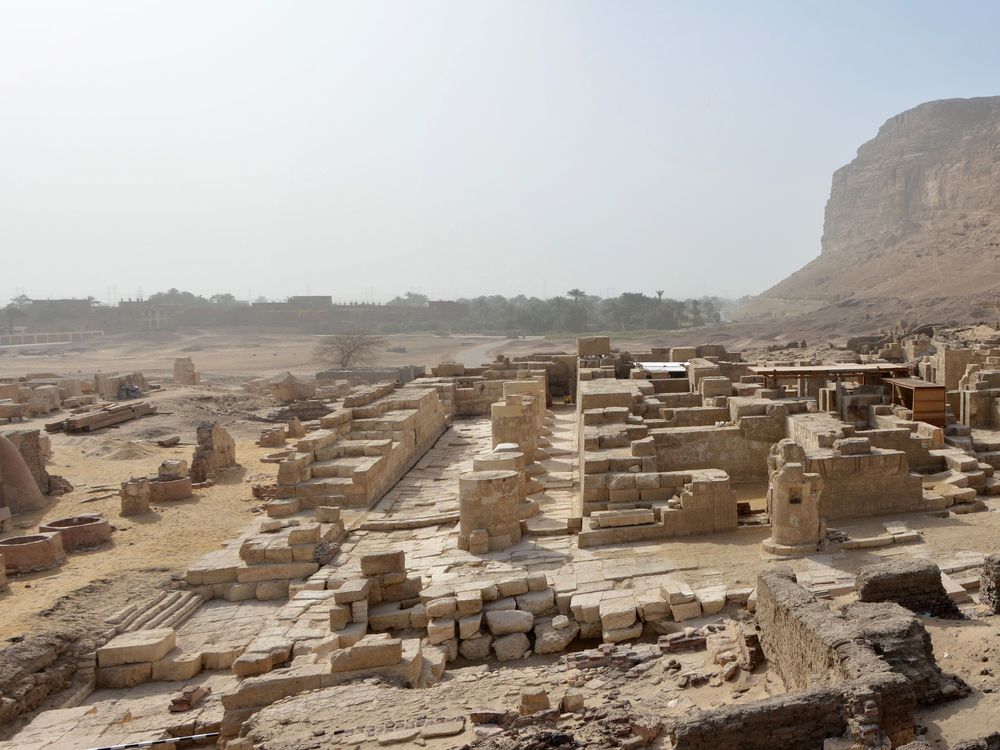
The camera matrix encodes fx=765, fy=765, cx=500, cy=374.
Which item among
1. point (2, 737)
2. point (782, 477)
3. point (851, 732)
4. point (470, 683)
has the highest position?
point (782, 477)

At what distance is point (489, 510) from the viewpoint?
10500mm

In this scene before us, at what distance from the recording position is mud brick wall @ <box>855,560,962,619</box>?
6.73m

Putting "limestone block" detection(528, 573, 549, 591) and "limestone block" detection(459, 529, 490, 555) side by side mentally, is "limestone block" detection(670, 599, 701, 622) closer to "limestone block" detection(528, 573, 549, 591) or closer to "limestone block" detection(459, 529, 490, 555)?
"limestone block" detection(528, 573, 549, 591)

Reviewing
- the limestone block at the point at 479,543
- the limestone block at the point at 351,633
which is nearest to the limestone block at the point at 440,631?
the limestone block at the point at 351,633

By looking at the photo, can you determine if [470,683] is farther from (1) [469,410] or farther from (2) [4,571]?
(1) [469,410]

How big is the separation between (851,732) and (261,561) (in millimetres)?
8035

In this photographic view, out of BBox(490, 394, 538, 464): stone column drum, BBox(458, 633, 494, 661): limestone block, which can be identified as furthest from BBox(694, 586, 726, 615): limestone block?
BBox(490, 394, 538, 464): stone column drum

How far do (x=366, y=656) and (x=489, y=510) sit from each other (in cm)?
353

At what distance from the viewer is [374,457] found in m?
14.4

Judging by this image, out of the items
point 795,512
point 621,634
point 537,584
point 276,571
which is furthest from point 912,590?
point 276,571

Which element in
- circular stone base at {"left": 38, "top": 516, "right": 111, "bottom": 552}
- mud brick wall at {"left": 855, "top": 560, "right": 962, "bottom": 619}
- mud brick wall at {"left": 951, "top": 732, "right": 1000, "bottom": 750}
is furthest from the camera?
circular stone base at {"left": 38, "top": 516, "right": 111, "bottom": 552}

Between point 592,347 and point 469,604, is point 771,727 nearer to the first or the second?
point 469,604

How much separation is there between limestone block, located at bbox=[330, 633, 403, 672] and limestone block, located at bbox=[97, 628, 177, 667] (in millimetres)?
2678

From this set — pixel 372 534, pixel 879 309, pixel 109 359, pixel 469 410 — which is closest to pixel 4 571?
pixel 372 534
